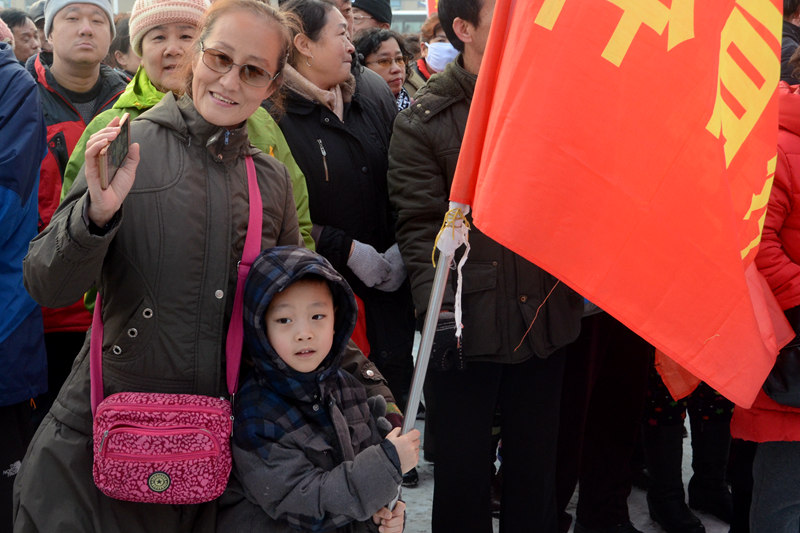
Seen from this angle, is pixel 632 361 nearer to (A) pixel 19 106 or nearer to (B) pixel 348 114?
(B) pixel 348 114

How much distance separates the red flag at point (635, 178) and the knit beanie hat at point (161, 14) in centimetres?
169

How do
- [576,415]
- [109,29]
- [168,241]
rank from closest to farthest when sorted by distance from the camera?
[168,241]
[576,415]
[109,29]

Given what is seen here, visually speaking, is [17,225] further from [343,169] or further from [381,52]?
[381,52]

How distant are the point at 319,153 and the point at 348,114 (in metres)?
0.29

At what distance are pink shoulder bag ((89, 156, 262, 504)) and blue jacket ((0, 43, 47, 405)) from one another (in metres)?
0.97

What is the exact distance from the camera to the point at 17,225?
10.1ft

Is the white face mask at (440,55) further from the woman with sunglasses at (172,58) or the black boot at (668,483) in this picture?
the black boot at (668,483)

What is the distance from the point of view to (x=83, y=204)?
2.06 m

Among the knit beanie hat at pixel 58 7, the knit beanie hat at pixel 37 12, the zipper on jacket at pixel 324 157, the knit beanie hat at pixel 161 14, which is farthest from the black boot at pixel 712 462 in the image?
the knit beanie hat at pixel 37 12

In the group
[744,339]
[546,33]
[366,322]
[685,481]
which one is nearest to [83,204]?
[546,33]

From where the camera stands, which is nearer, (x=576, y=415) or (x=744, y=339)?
(x=744, y=339)

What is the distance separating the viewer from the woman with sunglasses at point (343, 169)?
3.55 meters

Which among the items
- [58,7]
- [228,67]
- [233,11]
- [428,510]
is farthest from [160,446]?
[58,7]

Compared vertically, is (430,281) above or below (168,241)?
below
